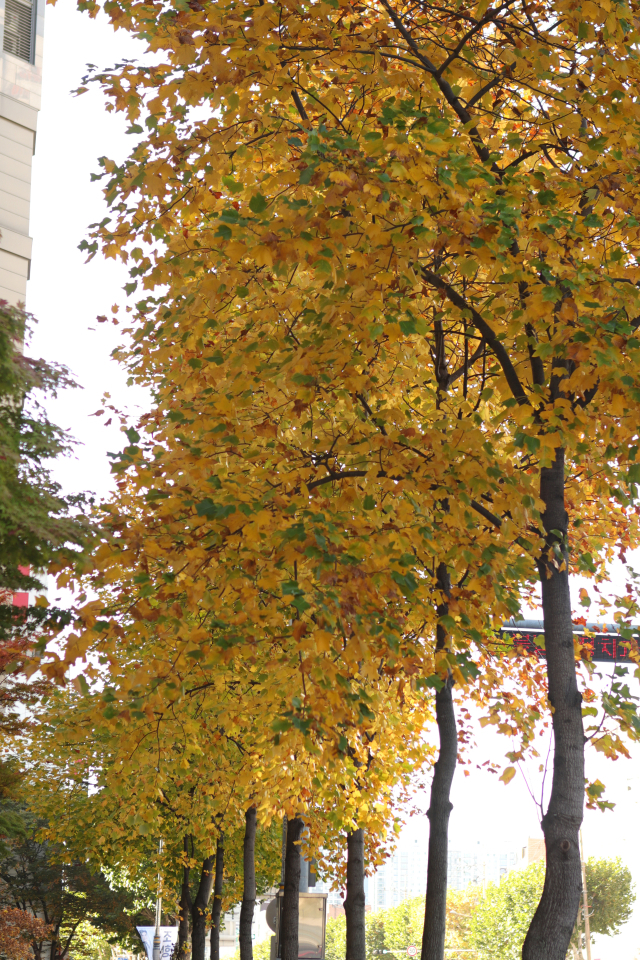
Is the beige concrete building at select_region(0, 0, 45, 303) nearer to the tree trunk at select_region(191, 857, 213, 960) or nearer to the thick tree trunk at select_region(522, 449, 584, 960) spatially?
the tree trunk at select_region(191, 857, 213, 960)

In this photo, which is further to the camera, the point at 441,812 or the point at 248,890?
the point at 248,890

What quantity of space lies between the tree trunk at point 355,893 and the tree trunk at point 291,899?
2.32 metres

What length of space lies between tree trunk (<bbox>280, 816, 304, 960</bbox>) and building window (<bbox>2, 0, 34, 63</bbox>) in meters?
39.3

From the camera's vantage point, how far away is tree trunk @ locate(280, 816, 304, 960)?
13522mm

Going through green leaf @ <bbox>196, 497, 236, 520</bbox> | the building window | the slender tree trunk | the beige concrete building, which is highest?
the building window

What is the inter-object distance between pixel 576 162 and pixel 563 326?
59.6 inches

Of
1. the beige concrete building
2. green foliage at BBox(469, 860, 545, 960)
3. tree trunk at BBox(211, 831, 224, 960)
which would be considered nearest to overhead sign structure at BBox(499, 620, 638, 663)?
tree trunk at BBox(211, 831, 224, 960)

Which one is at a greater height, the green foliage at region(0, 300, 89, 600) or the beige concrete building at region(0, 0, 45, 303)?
the beige concrete building at region(0, 0, 45, 303)

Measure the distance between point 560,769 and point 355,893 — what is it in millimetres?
6468

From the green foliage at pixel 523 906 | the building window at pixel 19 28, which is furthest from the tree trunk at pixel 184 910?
the building window at pixel 19 28

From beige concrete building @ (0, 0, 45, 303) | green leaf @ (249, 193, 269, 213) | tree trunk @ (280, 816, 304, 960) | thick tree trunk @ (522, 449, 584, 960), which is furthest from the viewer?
beige concrete building @ (0, 0, 45, 303)

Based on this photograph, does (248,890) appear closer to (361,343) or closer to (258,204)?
(361,343)

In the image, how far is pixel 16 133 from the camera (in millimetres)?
40156

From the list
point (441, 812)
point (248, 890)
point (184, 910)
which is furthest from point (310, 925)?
point (184, 910)
